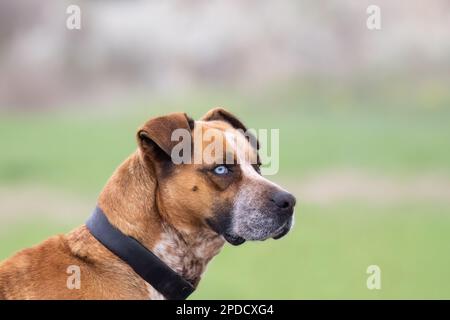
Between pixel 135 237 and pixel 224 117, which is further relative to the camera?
pixel 224 117

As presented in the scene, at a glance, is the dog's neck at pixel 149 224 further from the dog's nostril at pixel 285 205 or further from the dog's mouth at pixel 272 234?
the dog's nostril at pixel 285 205

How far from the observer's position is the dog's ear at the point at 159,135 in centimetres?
475

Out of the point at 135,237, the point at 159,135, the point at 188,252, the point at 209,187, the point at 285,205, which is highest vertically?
the point at 159,135

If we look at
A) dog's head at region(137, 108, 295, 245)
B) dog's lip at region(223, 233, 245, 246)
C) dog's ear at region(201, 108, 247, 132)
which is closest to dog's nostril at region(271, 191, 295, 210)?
dog's head at region(137, 108, 295, 245)

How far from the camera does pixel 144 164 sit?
4.82 m

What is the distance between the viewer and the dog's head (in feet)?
15.6

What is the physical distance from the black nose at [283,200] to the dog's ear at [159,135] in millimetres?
686

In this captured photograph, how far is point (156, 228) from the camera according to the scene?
470 cm

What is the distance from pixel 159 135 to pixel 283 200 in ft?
2.76

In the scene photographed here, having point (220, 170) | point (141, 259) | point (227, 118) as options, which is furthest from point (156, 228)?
point (227, 118)

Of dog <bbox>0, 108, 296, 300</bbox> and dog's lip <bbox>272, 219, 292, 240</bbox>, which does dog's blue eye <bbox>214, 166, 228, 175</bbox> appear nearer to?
dog <bbox>0, 108, 296, 300</bbox>

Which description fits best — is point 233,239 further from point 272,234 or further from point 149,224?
point 149,224

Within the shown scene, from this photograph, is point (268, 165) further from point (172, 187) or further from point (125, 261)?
point (125, 261)
